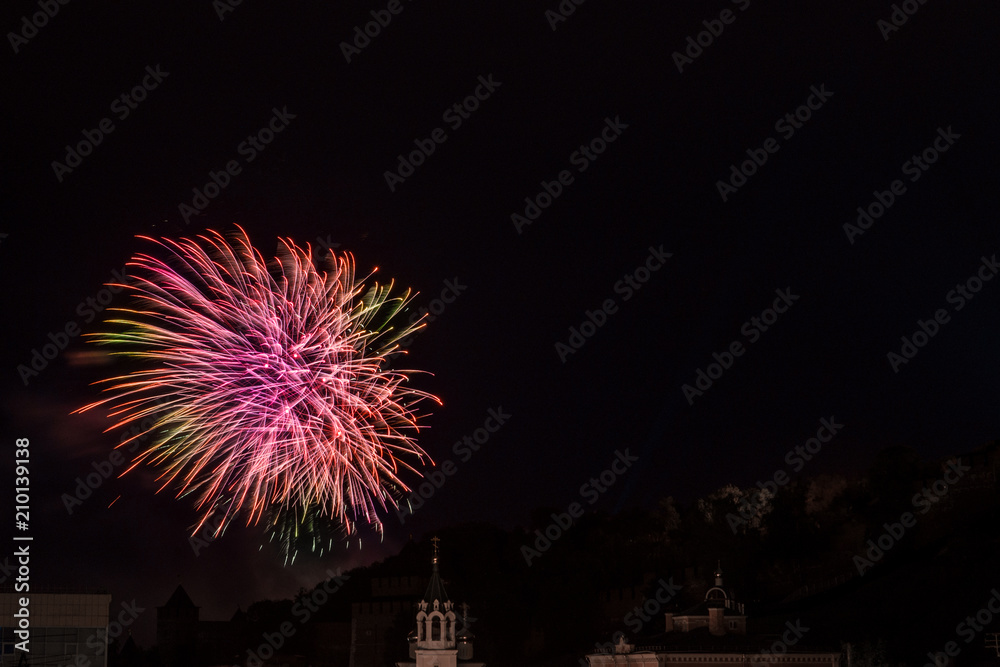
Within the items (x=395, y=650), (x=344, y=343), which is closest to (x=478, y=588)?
(x=395, y=650)

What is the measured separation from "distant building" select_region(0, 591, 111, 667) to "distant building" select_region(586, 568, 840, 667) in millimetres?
36511

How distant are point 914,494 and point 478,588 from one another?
154 ft

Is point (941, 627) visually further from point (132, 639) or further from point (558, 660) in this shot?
point (132, 639)

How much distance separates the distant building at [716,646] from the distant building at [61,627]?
36511mm

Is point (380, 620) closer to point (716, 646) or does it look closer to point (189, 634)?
point (716, 646)

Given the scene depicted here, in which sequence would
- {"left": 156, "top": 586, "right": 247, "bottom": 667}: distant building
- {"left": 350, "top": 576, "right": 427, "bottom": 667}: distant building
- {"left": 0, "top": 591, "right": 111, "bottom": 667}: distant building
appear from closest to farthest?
{"left": 0, "top": 591, "right": 111, "bottom": 667}: distant building < {"left": 350, "top": 576, "right": 427, "bottom": 667}: distant building < {"left": 156, "top": 586, "right": 247, "bottom": 667}: distant building

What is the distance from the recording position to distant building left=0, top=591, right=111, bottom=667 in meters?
72.2

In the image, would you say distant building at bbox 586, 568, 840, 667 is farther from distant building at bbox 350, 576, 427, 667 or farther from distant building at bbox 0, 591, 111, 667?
distant building at bbox 350, 576, 427, 667

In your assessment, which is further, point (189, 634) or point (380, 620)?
point (189, 634)

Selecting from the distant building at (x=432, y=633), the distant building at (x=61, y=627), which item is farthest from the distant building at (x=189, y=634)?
the distant building at (x=432, y=633)

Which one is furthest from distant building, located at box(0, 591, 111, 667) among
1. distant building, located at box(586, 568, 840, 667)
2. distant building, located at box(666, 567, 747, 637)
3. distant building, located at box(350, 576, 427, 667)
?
distant building, located at box(350, 576, 427, 667)

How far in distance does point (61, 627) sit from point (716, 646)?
1710 inches

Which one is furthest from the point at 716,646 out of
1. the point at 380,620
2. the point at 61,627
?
the point at 380,620

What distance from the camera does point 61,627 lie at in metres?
73.2
